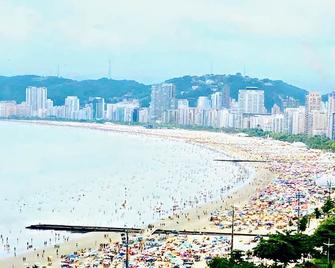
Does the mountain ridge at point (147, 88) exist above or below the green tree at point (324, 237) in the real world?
above

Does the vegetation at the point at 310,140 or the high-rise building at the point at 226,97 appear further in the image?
the high-rise building at the point at 226,97

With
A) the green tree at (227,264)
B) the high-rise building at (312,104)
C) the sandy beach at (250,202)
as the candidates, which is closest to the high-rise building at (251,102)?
the high-rise building at (312,104)

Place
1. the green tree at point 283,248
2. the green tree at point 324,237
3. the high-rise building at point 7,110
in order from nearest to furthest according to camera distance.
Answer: the green tree at point 283,248 < the green tree at point 324,237 < the high-rise building at point 7,110

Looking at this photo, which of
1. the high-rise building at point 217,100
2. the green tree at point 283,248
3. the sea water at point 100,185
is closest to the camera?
the green tree at point 283,248

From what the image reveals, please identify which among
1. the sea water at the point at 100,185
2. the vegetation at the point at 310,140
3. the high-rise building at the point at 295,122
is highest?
the high-rise building at the point at 295,122

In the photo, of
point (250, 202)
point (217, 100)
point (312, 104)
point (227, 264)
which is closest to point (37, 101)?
point (217, 100)

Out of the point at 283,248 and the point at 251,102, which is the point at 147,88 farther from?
the point at 283,248

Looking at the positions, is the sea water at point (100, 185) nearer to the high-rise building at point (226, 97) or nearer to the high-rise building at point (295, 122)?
the high-rise building at point (295, 122)
